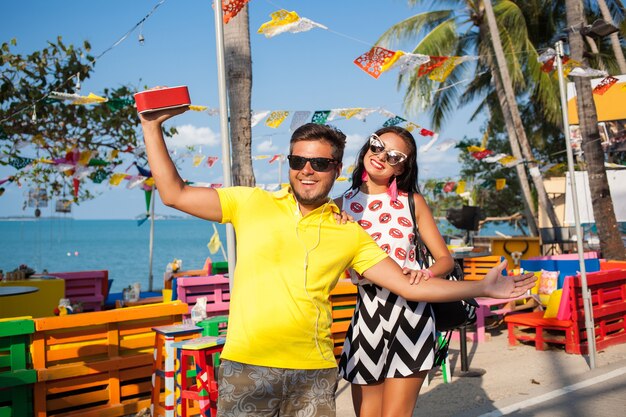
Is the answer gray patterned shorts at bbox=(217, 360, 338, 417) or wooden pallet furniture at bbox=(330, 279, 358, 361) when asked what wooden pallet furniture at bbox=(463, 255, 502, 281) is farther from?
gray patterned shorts at bbox=(217, 360, 338, 417)

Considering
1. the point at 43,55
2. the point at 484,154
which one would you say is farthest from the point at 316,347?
the point at 484,154

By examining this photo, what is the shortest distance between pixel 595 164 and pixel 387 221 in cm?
1044

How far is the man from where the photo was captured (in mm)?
2551

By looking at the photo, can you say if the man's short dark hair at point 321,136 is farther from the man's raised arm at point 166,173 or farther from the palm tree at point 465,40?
the palm tree at point 465,40

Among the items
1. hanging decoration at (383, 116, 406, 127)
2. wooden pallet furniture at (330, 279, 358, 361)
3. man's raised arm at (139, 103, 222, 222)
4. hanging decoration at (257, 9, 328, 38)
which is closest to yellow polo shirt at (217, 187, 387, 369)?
man's raised arm at (139, 103, 222, 222)

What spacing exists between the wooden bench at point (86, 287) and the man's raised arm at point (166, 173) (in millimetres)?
10466

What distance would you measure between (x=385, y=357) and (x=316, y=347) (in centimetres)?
72

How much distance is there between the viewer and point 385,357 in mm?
3246

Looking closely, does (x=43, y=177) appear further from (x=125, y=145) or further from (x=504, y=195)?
(x=504, y=195)

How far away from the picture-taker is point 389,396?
3227 mm

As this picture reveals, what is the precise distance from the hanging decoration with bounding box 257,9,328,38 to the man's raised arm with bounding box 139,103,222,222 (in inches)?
225

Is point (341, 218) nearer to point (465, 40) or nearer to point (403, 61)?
point (403, 61)

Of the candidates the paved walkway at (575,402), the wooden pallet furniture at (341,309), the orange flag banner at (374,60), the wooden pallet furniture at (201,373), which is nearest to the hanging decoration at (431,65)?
the orange flag banner at (374,60)

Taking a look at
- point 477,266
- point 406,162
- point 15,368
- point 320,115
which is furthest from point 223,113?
point 477,266
